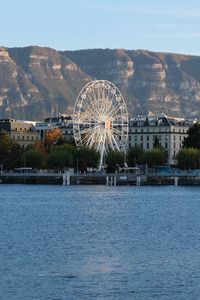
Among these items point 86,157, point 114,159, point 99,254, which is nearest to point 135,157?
point 114,159

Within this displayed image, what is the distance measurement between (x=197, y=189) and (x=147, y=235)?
83462 millimetres

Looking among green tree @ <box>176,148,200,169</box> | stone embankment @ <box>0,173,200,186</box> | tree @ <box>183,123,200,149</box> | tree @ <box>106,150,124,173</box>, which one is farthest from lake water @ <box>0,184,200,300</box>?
tree @ <box>183,123,200,149</box>

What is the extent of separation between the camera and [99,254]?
56.3 meters

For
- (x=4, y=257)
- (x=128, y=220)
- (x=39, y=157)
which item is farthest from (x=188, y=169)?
(x=4, y=257)

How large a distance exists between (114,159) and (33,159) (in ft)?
48.2

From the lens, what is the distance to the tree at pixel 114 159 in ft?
568

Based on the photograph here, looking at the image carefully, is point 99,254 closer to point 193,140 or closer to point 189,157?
point 189,157

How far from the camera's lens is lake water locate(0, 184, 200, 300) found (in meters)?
46.1

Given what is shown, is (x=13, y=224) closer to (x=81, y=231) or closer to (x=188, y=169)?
(x=81, y=231)

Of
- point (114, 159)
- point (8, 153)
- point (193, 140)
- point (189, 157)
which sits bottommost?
point (114, 159)

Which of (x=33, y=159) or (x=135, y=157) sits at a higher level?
(x=135, y=157)

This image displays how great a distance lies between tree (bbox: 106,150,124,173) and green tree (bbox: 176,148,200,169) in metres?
9.75

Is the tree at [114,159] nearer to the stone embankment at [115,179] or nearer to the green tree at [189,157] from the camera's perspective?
the stone embankment at [115,179]

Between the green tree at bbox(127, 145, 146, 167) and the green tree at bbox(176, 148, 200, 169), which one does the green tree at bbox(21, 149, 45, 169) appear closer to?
Result: the green tree at bbox(127, 145, 146, 167)
